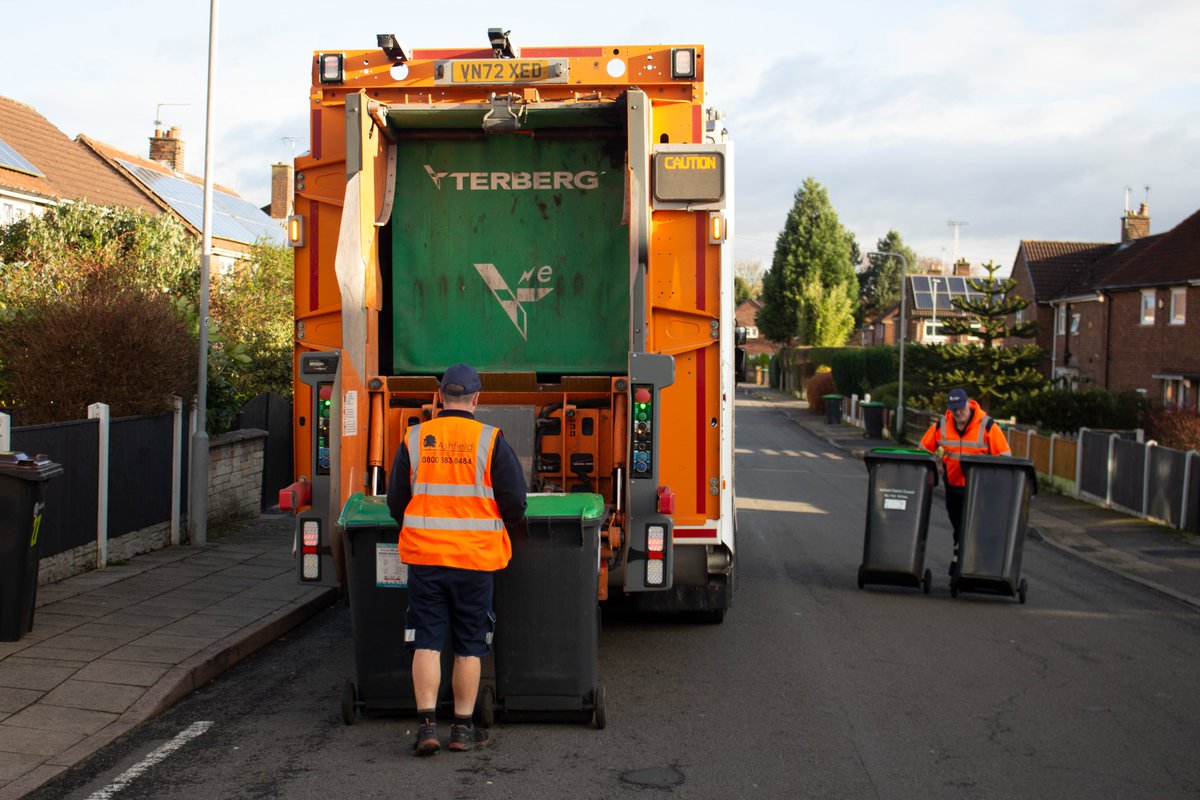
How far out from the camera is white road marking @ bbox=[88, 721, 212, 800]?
490 cm

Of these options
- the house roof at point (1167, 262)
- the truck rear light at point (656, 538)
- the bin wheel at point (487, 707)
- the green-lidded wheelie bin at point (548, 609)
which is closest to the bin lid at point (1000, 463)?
the truck rear light at point (656, 538)

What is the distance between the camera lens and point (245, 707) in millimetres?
6316

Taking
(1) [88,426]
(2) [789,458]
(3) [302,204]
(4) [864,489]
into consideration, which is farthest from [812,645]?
(2) [789,458]

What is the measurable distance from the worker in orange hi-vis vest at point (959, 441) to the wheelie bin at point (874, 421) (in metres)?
26.3

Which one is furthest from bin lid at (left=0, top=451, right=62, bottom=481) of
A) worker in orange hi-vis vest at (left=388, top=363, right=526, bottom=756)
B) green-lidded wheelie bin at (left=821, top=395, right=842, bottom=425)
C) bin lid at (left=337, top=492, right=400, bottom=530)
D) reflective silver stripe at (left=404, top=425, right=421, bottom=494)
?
green-lidded wheelie bin at (left=821, top=395, right=842, bottom=425)

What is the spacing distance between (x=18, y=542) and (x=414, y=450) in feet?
10.7

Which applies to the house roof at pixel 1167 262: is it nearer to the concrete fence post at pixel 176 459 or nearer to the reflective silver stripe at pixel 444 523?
the concrete fence post at pixel 176 459

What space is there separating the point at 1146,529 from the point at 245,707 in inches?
496

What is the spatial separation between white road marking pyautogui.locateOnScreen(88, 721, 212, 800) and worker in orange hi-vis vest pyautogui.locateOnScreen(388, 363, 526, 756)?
113 centimetres

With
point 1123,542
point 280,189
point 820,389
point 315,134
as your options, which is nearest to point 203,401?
point 315,134

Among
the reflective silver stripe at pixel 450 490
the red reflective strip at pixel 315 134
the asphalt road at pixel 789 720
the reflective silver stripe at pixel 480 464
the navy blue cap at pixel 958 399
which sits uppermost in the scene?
the red reflective strip at pixel 315 134

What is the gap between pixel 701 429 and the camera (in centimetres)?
714

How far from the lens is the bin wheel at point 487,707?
5.76 m

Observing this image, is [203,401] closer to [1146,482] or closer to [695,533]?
[695,533]
